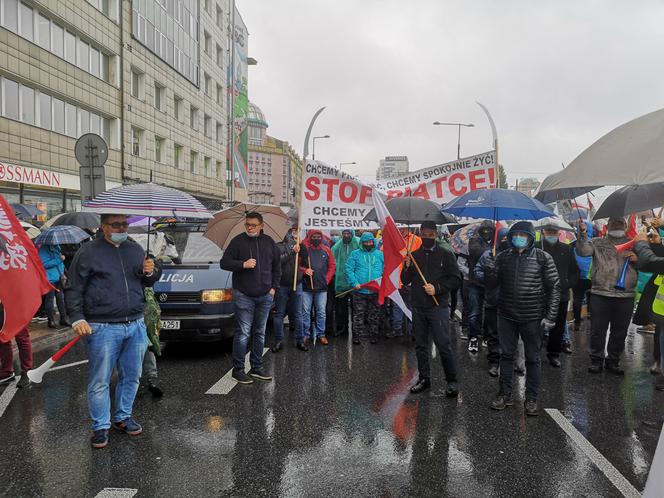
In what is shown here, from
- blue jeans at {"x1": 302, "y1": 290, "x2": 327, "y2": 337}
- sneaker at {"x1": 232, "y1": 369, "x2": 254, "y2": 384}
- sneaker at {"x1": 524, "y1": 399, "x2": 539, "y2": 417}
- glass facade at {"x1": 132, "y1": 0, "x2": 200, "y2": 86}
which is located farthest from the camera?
glass facade at {"x1": 132, "y1": 0, "x2": 200, "y2": 86}

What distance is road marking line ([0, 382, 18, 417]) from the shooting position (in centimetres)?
510

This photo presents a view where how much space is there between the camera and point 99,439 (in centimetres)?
418

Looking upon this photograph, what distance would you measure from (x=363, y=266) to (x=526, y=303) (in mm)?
3740

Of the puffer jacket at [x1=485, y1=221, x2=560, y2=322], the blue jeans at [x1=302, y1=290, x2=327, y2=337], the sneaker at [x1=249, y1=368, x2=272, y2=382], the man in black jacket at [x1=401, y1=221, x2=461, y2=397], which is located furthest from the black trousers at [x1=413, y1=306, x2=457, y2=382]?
the blue jeans at [x1=302, y1=290, x2=327, y2=337]

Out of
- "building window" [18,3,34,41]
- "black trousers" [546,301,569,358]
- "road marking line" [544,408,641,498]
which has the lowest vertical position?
"road marking line" [544,408,641,498]

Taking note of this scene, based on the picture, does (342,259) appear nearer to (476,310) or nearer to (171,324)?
(476,310)

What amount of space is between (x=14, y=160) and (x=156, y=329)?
15.6 metres

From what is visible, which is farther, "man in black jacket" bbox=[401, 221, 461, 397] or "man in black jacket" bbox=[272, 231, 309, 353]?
"man in black jacket" bbox=[272, 231, 309, 353]

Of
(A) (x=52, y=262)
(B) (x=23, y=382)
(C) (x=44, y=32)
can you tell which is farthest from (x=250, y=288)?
(C) (x=44, y=32)

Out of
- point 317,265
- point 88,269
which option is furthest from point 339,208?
point 88,269

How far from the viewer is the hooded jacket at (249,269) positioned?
19.7 ft

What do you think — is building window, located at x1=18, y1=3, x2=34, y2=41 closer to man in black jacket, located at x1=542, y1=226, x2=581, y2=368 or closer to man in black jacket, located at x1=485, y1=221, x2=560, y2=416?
man in black jacket, located at x1=542, y1=226, x2=581, y2=368

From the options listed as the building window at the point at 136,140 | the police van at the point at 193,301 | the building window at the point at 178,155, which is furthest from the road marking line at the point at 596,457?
the building window at the point at 178,155

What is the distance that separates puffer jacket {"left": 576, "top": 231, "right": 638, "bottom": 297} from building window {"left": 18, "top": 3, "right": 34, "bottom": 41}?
Answer: 20000mm
